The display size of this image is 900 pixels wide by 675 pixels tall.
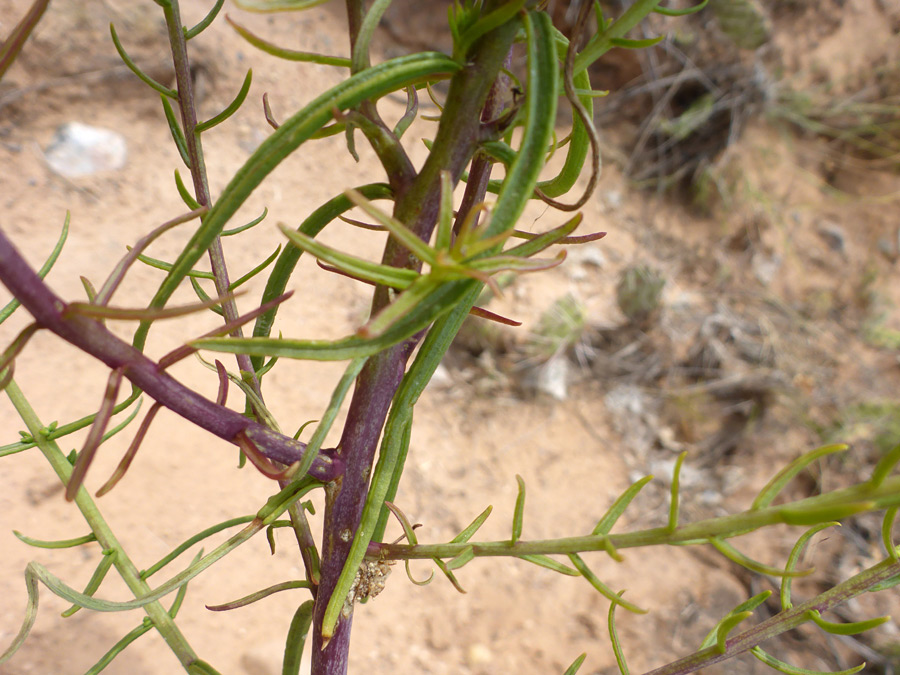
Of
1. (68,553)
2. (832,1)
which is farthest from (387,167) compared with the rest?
(832,1)

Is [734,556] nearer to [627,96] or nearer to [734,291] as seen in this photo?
[734,291]

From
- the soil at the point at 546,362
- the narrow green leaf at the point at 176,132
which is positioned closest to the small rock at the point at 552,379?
the soil at the point at 546,362

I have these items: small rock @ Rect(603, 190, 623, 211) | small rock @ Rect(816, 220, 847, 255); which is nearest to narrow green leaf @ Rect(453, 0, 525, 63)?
small rock @ Rect(603, 190, 623, 211)

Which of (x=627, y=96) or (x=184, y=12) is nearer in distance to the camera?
(x=184, y=12)

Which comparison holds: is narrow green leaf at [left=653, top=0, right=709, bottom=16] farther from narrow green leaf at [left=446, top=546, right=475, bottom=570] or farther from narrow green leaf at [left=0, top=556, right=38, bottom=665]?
narrow green leaf at [left=0, top=556, right=38, bottom=665]

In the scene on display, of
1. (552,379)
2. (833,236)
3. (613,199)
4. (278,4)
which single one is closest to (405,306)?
(278,4)

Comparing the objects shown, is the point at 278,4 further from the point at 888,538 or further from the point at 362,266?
the point at 888,538
